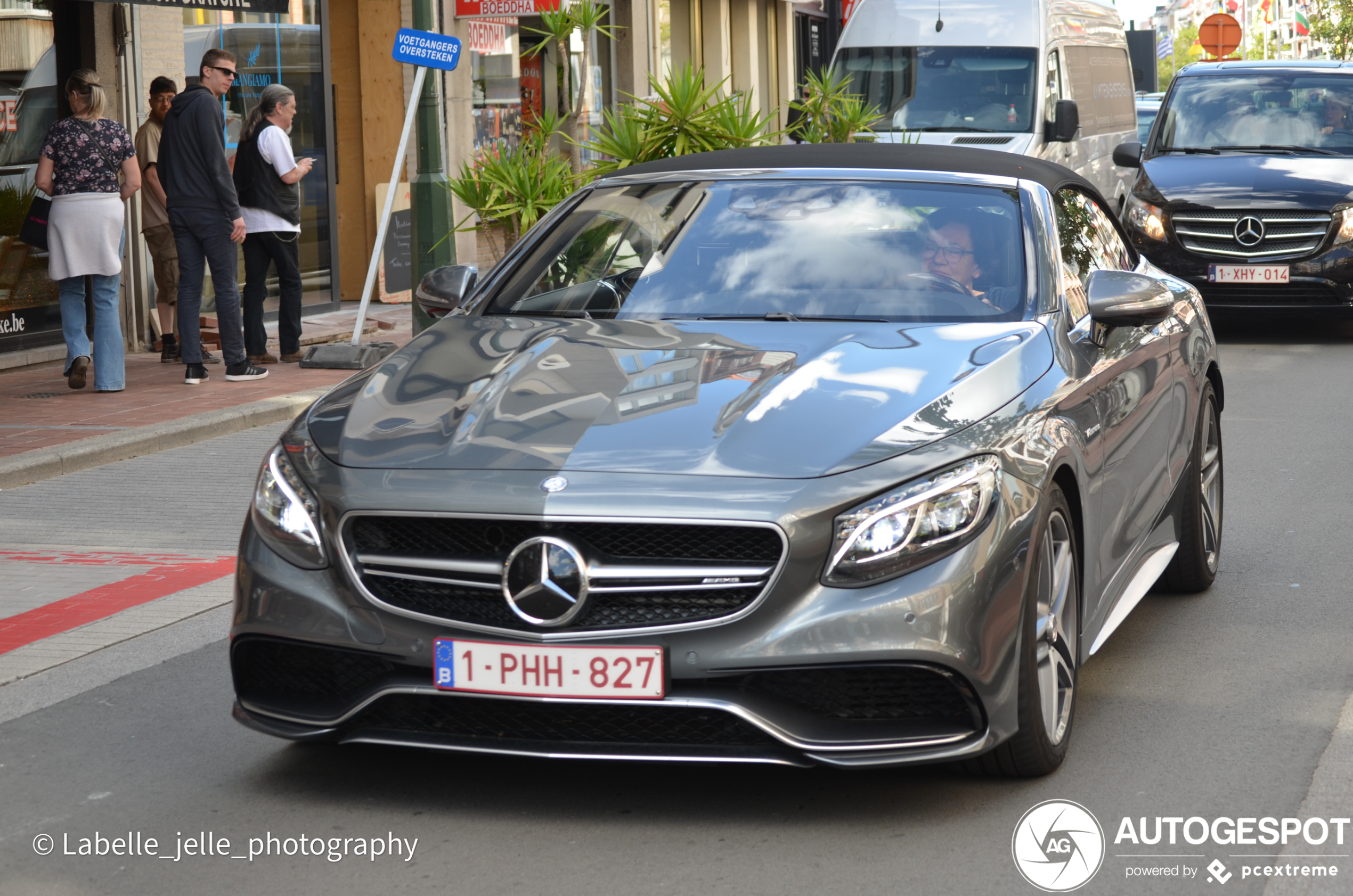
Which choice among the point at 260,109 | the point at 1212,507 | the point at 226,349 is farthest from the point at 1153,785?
the point at 260,109

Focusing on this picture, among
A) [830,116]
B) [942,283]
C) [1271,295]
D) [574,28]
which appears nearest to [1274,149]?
[1271,295]

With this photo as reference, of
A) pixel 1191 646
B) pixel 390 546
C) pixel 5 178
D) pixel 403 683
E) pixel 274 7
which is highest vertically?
pixel 274 7

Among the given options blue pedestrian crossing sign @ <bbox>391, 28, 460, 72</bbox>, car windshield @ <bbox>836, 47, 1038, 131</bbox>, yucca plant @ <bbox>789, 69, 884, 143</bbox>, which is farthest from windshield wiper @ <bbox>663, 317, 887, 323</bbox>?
car windshield @ <bbox>836, 47, 1038, 131</bbox>

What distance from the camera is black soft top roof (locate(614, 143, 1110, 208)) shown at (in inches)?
217

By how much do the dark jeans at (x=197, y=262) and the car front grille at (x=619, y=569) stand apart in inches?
324

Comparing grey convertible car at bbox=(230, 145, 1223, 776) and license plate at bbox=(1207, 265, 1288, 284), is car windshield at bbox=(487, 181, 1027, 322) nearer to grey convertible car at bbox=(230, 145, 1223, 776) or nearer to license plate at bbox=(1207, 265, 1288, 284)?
grey convertible car at bbox=(230, 145, 1223, 776)

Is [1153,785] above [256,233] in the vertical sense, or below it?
below

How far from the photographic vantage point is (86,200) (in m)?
11.2

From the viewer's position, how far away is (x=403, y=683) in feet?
13.0

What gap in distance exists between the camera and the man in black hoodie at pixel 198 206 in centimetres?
1172

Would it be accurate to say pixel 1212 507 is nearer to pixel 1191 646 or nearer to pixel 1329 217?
pixel 1191 646

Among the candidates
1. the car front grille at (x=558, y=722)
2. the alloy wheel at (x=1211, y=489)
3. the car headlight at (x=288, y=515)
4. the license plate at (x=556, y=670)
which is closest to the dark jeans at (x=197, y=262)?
the alloy wheel at (x=1211, y=489)

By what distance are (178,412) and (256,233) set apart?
2.44 meters

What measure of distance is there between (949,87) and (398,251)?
530 cm
